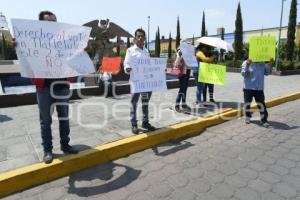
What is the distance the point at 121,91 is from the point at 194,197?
637cm

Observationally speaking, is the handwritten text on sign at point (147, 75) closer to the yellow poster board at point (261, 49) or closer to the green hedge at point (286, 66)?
the yellow poster board at point (261, 49)

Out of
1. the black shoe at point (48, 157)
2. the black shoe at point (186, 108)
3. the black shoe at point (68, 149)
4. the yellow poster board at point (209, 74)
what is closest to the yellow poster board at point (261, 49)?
the yellow poster board at point (209, 74)

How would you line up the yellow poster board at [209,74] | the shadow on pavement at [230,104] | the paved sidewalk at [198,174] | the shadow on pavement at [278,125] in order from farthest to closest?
the shadow on pavement at [230,104] → the yellow poster board at [209,74] → the shadow on pavement at [278,125] → the paved sidewalk at [198,174]

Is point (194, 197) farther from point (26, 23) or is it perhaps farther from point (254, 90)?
point (254, 90)

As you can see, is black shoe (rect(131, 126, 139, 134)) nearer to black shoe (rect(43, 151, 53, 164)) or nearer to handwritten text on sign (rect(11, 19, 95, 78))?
handwritten text on sign (rect(11, 19, 95, 78))

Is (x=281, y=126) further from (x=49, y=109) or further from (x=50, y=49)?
(x=50, y=49)

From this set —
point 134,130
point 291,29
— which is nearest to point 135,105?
point 134,130

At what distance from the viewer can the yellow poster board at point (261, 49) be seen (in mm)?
5516

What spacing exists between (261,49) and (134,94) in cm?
268

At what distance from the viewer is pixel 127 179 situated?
3.56 meters

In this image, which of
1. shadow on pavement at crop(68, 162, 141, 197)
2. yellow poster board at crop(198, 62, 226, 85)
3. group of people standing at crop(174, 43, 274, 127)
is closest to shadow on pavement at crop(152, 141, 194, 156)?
shadow on pavement at crop(68, 162, 141, 197)

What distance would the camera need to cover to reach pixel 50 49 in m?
3.82

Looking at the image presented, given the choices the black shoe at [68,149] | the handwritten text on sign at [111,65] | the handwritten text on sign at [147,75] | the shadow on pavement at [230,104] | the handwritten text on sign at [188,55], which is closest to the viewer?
the black shoe at [68,149]

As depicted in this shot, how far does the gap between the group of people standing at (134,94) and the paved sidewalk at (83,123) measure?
31cm
